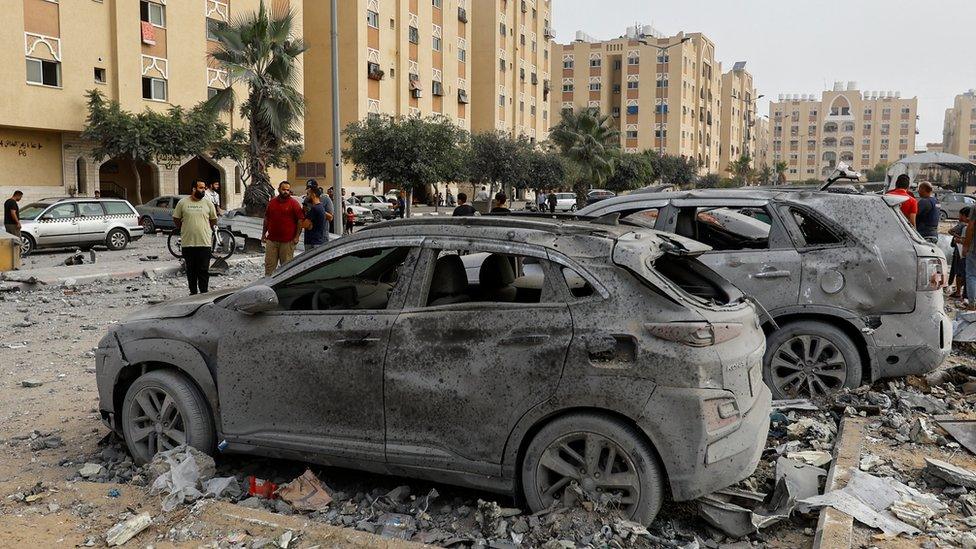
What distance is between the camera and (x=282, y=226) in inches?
478

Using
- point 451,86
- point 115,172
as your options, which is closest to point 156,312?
point 115,172

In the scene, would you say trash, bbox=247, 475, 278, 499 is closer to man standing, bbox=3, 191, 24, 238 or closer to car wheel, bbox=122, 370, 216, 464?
car wheel, bbox=122, 370, 216, 464

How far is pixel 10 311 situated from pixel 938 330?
12018 mm

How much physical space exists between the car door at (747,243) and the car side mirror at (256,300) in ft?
11.3

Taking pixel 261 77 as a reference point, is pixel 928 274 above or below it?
below

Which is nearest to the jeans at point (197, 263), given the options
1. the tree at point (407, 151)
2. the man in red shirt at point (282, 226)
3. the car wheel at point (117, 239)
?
the man in red shirt at point (282, 226)

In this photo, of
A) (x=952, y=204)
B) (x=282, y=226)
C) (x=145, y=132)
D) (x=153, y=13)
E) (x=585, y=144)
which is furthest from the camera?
(x=585, y=144)

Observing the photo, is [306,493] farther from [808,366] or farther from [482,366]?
[808,366]

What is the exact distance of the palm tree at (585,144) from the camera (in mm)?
50281

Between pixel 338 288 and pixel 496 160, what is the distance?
46866mm

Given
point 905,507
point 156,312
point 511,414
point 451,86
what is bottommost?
point 905,507

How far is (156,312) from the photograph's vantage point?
508cm

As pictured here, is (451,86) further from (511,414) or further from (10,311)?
(511,414)

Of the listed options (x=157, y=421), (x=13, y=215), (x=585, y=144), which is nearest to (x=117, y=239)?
(x=13, y=215)
